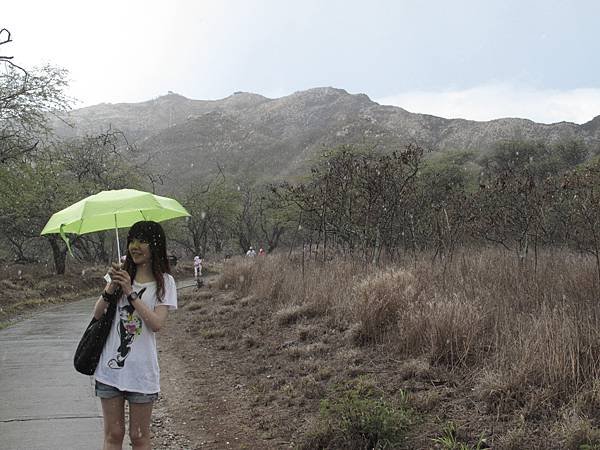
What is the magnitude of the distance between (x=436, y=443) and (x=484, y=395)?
0.67 m

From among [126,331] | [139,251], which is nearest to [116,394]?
[126,331]

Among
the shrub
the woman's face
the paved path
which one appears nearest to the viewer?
the woman's face

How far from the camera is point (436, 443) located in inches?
162

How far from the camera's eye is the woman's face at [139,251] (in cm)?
345

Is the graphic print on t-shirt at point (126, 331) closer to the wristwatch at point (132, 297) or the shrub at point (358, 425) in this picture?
the wristwatch at point (132, 297)

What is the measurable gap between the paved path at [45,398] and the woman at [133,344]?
5.58ft

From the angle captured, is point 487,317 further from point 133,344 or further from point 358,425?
point 133,344

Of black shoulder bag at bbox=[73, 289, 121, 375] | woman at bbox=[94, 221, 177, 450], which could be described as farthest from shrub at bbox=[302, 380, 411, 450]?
black shoulder bag at bbox=[73, 289, 121, 375]

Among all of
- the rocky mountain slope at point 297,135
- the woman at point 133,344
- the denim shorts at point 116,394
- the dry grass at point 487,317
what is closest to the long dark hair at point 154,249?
the woman at point 133,344

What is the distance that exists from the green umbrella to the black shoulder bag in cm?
46

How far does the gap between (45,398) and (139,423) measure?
356cm

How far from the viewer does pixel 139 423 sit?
10.9 feet

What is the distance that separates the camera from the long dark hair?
3469 mm

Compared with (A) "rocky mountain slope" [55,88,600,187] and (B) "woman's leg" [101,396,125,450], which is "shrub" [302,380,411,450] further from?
(A) "rocky mountain slope" [55,88,600,187]
